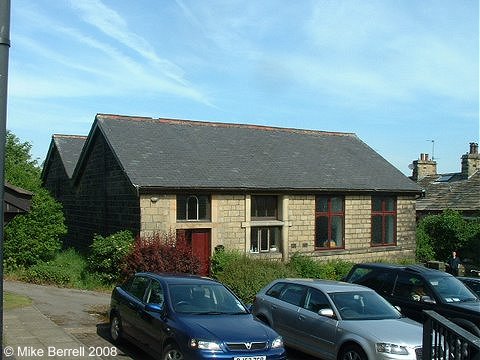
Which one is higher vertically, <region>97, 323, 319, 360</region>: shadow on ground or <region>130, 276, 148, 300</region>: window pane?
<region>130, 276, 148, 300</region>: window pane

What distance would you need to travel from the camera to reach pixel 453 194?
108 ft

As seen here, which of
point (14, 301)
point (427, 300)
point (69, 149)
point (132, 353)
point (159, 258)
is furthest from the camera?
point (69, 149)

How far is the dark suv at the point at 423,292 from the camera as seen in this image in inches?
442

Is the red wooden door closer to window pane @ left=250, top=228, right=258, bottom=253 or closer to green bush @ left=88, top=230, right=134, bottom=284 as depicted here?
window pane @ left=250, top=228, right=258, bottom=253

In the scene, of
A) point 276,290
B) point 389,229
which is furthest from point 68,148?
point 276,290

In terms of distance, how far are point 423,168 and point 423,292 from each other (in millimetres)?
29232

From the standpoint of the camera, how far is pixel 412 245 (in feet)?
86.5

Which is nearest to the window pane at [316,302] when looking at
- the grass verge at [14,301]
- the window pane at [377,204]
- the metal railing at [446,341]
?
the metal railing at [446,341]

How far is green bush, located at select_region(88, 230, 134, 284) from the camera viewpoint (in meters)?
18.2

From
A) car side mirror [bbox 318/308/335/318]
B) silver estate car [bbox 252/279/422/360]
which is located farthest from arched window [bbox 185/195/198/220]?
car side mirror [bbox 318/308/335/318]

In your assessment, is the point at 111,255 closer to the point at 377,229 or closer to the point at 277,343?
the point at 277,343

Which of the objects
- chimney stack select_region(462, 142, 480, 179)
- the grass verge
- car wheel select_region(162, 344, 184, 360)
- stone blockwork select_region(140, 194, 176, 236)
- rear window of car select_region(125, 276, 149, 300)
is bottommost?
the grass verge

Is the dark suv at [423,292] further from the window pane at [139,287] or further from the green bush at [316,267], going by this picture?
the green bush at [316,267]

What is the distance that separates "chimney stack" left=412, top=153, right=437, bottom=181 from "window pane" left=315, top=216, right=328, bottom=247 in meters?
18.4
